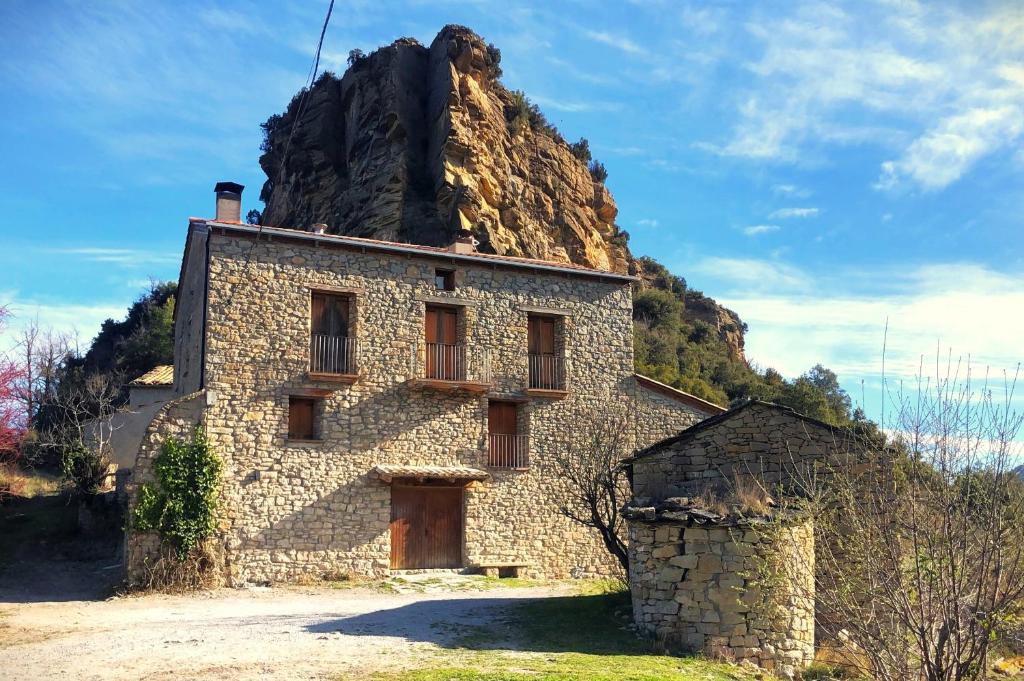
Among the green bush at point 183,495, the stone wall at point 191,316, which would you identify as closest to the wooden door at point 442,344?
the stone wall at point 191,316

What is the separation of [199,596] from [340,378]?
208 inches

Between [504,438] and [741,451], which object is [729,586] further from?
[504,438]

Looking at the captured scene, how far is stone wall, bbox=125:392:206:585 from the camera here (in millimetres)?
16641

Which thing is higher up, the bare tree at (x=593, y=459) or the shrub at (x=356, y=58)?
the shrub at (x=356, y=58)

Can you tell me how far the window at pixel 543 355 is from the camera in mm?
21781

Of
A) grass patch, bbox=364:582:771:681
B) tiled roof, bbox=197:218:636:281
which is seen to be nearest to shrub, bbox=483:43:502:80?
tiled roof, bbox=197:218:636:281

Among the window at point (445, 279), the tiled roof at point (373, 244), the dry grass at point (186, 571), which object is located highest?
the tiled roof at point (373, 244)

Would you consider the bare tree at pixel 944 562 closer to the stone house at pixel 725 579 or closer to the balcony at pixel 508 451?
the stone house at pixel 725 579

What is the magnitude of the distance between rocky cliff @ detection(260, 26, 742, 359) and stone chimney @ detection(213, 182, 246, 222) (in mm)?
12604

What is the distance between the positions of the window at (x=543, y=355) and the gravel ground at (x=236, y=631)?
227 inches

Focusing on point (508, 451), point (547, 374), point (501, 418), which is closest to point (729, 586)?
point (508, 451)

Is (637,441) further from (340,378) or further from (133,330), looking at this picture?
(133,330)

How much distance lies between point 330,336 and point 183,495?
4.69 m

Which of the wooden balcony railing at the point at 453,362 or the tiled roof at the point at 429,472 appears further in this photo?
the wooden balcony railing at the point at 453,362
